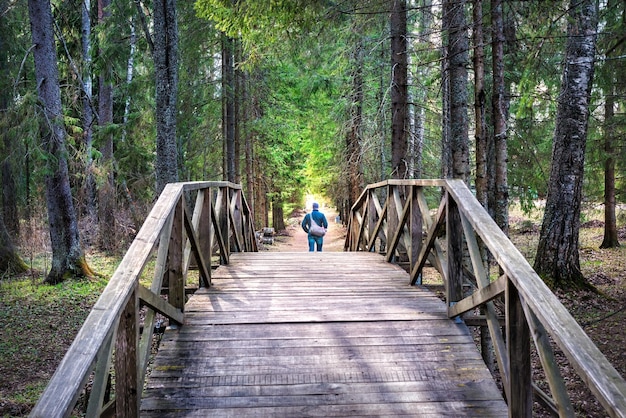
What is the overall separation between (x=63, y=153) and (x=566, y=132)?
8.80 m

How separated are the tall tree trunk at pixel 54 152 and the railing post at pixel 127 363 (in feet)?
24.3

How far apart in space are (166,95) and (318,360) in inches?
215

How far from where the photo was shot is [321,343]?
13.1 feet

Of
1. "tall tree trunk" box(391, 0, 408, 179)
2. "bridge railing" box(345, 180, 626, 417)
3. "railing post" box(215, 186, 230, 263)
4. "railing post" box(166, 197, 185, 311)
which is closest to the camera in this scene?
"bridge railing" box(345, 180, 626, 417)

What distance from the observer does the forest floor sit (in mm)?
5410

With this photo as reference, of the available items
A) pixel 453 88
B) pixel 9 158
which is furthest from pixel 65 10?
pixel 453 88

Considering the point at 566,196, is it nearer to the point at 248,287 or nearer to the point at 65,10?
the point at 248,287

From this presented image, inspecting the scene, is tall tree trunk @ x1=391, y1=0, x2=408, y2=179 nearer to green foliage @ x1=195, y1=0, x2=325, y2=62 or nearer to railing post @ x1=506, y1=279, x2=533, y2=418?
green foliage @ x1=195, y1=0, x2=325, y2=62

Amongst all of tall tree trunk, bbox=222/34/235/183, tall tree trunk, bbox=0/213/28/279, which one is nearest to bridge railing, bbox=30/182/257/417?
tall tree trunk, bbox=0/213/28/279

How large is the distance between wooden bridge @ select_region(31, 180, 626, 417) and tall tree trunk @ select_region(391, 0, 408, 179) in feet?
14.3

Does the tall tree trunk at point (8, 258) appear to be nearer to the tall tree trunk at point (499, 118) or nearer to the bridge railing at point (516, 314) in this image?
the bridge railing at point (516, 314)

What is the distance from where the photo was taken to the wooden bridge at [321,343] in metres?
2.52

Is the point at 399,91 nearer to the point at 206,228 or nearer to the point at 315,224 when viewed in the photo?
the point at 315,224

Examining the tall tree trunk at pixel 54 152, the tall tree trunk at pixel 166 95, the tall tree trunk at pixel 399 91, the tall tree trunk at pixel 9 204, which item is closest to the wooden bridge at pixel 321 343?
the tall tree trunk at pixel 166 95
